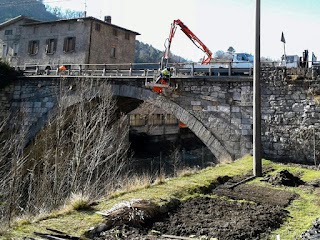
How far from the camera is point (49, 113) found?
22781mm

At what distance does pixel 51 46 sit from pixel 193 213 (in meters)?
29.5

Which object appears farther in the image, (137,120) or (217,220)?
(137,120)

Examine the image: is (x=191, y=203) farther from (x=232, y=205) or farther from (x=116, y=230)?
(x=116, y=230)

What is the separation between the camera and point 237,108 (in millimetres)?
15836

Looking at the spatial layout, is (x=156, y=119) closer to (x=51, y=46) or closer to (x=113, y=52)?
(x=113, y=52)

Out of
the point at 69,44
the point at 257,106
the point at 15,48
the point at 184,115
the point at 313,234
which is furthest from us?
the point at 15,48

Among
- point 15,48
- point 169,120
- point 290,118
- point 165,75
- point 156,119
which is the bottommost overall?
point 169,120

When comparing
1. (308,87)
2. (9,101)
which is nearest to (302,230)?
(308,87)

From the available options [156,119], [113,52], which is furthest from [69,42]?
[156,119]

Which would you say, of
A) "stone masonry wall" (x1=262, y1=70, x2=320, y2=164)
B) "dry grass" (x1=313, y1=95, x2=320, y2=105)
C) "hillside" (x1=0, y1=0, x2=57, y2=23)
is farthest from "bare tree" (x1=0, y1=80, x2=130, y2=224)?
"hillside" (x1=0, y1=0, x2=57, y2=23)

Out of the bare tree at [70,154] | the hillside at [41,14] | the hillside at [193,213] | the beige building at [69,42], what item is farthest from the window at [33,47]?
the hillside at [41,14]

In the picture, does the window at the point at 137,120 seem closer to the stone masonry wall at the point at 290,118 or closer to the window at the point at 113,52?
the window at the point at 113,52

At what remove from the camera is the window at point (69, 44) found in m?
31.1

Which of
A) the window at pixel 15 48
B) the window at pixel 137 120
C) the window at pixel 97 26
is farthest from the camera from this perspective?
the window at pixel 15 48
